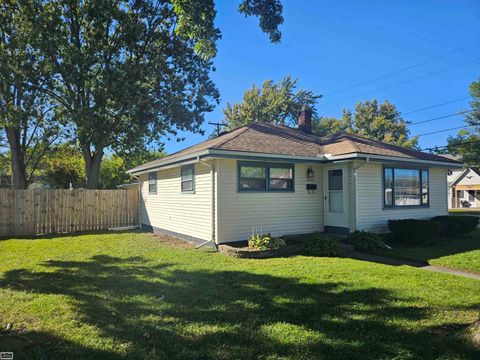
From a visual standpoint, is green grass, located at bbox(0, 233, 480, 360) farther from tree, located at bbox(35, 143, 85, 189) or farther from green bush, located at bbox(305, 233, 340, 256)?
tree, located at bbox(35, 143, 85, 189)

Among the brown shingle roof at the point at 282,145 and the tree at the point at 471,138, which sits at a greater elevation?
the tree at the point at 471,138

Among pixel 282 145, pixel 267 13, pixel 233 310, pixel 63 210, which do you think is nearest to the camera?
pixel 233 310

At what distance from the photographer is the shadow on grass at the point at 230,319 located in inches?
139

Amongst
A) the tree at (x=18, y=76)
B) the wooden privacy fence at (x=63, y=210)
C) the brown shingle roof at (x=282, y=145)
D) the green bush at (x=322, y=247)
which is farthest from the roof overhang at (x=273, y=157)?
the tree at (x=18, y=76)

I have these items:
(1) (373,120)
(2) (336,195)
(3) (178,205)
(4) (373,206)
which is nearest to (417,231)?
(4) (373,206)

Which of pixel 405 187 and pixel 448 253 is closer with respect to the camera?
pixel 448 253

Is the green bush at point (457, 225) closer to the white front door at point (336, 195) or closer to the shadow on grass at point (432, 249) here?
the shadow on grass at point (432, 249)

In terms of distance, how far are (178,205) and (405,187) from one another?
330 inches

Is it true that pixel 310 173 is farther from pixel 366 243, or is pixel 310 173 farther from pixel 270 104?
pixel 270 104

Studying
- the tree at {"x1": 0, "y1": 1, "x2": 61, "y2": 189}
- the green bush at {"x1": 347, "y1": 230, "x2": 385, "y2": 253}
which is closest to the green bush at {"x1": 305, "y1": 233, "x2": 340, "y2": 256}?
the green bush at {"x1": 347, "y1": 230, "x2": 385, "y2": 253}

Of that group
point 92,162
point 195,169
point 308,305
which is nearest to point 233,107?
point 92,162

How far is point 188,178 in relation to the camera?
11.7 meters

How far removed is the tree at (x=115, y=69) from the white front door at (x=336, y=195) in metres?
9.84

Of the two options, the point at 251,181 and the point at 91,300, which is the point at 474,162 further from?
the point at 91,300
